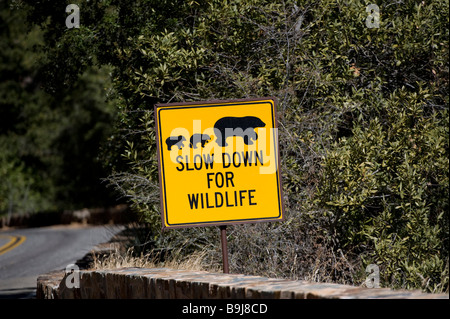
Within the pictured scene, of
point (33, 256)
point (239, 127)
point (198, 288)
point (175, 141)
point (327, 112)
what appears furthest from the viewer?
point (33, 256)

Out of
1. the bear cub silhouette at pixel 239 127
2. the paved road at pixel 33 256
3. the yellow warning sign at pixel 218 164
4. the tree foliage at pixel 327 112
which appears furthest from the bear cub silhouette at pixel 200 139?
the paved road at pixel 33 256

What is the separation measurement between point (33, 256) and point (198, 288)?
15670 mm

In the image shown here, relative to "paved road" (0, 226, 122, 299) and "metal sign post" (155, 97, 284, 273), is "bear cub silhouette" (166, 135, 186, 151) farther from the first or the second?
"paved road" (0, 226, 122, 299)

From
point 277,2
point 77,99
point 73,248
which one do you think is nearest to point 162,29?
point 277,2

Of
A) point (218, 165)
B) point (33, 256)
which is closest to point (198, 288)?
→ point (218, 165)

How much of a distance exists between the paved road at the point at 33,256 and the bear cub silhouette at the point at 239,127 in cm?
656

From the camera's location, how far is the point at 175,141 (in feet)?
23.8

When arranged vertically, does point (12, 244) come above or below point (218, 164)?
below

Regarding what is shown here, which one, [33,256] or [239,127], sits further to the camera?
[33,256]

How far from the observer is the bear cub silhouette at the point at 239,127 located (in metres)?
7.13

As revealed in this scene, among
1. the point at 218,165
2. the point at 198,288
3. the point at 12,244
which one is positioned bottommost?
the point at 12,244

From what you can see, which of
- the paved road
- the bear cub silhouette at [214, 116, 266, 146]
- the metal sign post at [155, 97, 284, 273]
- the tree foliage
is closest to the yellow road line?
the paved road

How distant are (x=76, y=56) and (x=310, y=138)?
5.13 m

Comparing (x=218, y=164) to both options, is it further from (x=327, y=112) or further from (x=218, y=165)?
(x=327, y=112)
